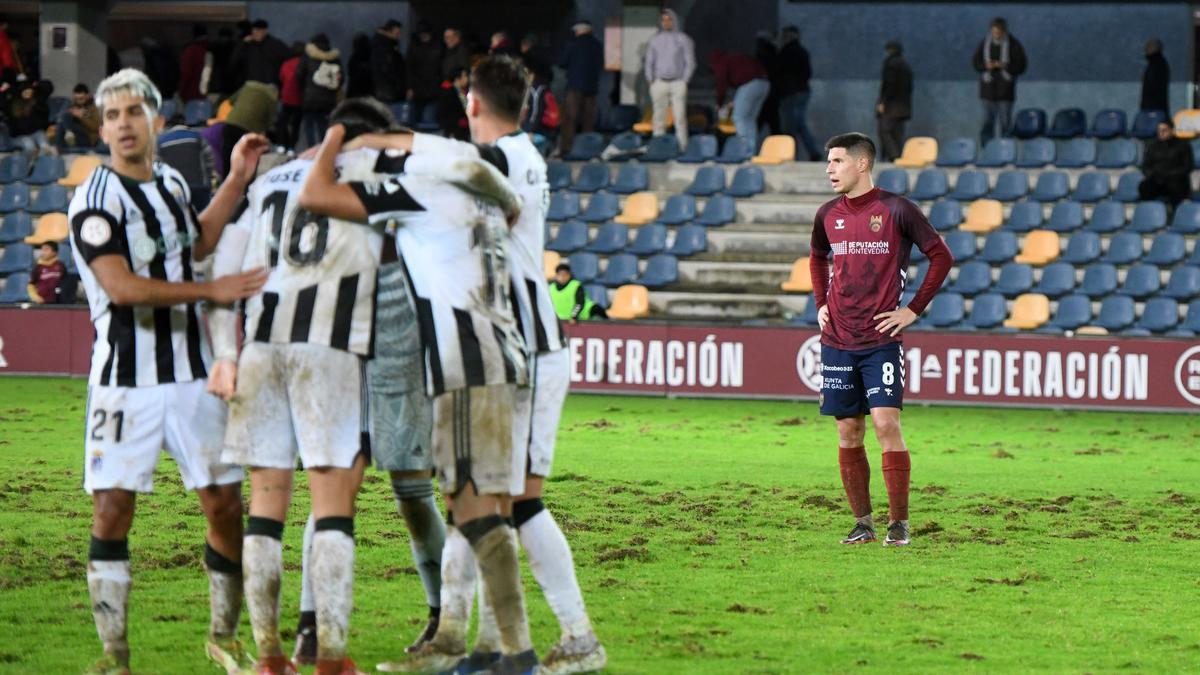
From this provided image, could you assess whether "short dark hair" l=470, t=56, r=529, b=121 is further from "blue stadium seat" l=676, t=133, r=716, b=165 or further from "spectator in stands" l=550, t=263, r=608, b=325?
"blue stadium seat" l=676, t=133, r=716, b=165

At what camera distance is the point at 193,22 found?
3059 cm

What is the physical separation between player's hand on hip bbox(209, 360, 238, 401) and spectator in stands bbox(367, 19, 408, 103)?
19.0 metres

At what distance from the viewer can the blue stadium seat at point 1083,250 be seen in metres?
20.9

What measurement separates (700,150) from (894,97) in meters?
2.81

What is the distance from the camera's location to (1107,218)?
21438mm

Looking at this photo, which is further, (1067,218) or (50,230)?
(50,230)

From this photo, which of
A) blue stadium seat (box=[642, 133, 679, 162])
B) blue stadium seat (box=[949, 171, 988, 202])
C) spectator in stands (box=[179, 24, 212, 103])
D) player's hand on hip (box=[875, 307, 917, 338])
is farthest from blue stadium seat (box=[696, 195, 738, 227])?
player's hand on hip (box=[875, 307, 917, 338])

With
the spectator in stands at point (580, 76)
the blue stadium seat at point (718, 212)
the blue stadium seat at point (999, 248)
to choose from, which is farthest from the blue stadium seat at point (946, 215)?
the spectator in stands at point (580, 76)

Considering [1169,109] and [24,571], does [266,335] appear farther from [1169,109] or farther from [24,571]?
[1169,109]

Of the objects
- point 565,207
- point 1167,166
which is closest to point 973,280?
point 1167,166

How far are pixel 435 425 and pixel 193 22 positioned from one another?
26.9 metres

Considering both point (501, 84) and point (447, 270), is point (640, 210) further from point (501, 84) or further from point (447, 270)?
point (447, 270)

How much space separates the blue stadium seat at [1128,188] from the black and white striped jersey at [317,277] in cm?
1819

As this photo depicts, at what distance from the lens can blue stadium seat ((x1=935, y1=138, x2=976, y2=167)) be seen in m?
23.0
